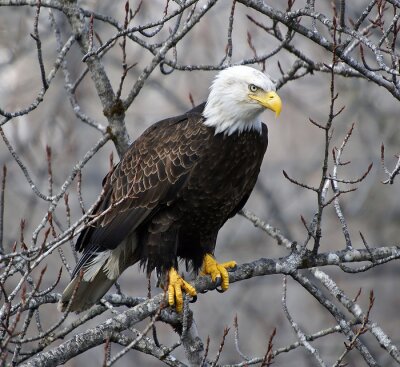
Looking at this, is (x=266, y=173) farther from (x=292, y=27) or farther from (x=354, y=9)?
(x=292, y=27)

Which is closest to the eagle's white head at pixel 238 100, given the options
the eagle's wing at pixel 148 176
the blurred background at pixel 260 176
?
the eagle's wing at pixel 148 176

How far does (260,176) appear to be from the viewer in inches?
415

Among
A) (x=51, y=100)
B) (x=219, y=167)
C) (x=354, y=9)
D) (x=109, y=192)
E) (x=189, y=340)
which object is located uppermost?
(x=51, y=100)

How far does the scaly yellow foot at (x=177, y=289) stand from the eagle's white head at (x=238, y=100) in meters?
0.94

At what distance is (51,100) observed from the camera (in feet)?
40.9

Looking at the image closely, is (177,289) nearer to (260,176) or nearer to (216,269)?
(216,269)

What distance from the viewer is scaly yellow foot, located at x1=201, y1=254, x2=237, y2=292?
→ 548cm

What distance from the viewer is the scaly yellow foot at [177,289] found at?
17.4 feet

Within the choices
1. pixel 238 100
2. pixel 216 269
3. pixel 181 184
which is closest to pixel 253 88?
pixel 238 100

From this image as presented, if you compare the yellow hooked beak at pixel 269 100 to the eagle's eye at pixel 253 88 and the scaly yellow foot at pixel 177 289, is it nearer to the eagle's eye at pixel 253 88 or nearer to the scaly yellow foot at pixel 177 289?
the eagle's eye at pixel 253 88

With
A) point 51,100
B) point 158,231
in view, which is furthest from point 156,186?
point 51,100

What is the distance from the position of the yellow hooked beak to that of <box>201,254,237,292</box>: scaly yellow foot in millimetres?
1063

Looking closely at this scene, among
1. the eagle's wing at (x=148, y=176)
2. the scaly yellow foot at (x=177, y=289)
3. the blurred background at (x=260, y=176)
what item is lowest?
the scaly yellow foot at (x=177, y=289)

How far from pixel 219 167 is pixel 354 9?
160 inches
